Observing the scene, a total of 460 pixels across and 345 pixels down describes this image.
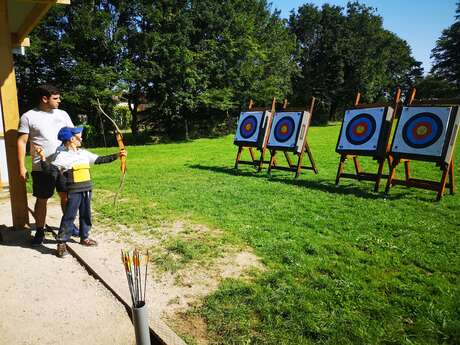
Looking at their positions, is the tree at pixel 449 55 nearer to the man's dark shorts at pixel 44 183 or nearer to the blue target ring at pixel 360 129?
the blue target ring at pixel 360 129

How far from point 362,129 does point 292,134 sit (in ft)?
5.73

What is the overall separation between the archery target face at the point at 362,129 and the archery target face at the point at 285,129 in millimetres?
1180

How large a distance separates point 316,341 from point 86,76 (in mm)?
17307

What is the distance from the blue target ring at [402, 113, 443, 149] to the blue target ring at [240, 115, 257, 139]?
155 inches

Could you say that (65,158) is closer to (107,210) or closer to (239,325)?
(107,210)

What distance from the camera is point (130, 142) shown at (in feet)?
68.2

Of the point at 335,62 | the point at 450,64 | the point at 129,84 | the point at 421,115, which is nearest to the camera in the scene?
the point at 421,115

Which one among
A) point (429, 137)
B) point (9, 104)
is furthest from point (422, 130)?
point (9, 104)

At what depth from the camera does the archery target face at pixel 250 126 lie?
29.8ft

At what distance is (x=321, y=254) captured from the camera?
3615 mm

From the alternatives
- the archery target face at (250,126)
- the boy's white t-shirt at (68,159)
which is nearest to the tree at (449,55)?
the archery target face at (250,126)

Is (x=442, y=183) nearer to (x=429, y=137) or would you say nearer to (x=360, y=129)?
(x=429, y=137)

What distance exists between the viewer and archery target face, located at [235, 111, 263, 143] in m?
9.09

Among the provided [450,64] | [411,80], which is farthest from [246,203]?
[411,80]
